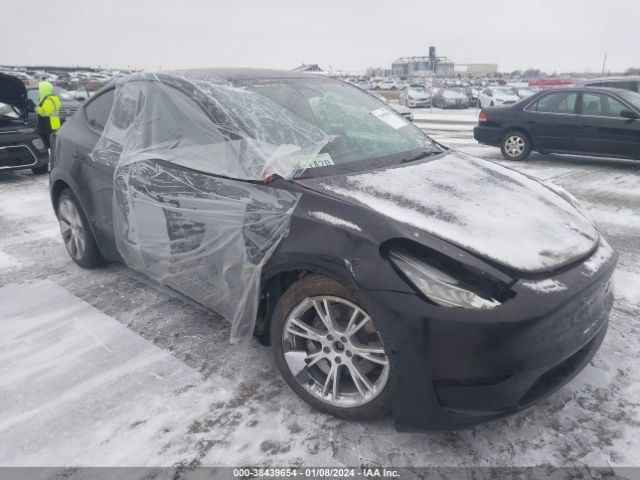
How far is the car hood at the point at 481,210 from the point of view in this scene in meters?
2.03

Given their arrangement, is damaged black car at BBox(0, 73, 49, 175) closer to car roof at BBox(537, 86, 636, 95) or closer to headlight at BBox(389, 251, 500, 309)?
headlight at BBox(389, 251, 500, 309)

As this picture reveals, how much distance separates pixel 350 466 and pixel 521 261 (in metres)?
1.11

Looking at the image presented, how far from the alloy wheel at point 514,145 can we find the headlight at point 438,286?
766 centimetres

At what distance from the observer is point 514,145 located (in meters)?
8.77

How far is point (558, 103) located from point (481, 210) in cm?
719

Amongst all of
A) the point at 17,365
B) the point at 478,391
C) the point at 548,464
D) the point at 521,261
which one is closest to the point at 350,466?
the point at 478,391

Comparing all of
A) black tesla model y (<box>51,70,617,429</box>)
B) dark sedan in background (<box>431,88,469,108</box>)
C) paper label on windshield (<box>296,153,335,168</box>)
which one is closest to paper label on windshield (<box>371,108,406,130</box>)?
black tesla model y (<box>51,70,617,429</box>)

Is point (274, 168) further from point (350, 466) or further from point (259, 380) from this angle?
point (350, 466)

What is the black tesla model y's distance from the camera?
190 centimetres

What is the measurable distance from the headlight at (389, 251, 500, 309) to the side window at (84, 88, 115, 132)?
2715 mm

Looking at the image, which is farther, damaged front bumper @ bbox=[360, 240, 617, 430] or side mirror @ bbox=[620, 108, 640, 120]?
side mirror @ bbox=[620, 108, 640, 120]

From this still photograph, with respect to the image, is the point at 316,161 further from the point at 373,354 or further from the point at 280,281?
the point at 373,354

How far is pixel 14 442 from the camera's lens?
7.25ft

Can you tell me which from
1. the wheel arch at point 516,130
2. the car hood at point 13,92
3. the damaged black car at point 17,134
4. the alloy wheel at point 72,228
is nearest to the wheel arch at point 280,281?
the alloy wheel at point 72,228
